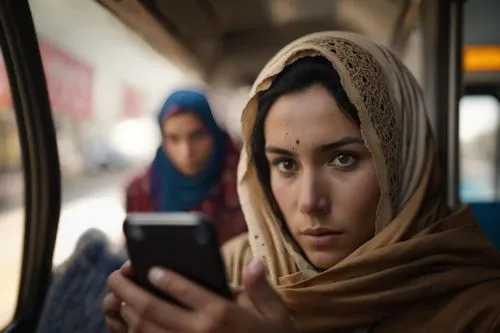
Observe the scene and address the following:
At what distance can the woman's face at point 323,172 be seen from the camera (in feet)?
2.32

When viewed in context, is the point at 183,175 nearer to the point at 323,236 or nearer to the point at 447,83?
the point at 323,236

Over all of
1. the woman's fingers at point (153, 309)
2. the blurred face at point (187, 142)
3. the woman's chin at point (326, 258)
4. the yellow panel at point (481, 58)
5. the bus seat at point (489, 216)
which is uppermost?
the yellow panel at point (481, 58)

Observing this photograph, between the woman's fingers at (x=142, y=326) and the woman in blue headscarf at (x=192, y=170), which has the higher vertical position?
the woman in blue headscarf at (x=192, y=170)

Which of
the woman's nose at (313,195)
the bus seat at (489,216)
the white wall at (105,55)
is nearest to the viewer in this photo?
the woman's nose at (313,195)

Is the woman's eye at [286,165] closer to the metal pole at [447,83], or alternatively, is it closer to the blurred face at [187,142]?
the blurred face at [187,142]

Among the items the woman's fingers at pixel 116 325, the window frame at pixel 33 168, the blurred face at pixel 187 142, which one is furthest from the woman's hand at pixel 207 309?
the window frame at pixel 33 168

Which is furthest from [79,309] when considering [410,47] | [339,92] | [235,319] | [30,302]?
[410,47]

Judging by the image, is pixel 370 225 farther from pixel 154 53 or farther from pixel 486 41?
pixel 486 41

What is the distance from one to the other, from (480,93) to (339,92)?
0.87 m

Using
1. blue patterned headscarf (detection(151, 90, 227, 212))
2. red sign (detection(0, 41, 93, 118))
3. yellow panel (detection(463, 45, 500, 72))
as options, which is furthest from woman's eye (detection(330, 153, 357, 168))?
yellow panel (detection(463, 45, 500, 72))

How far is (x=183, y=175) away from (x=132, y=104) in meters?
0.15

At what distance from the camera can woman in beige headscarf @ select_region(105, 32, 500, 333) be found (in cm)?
71

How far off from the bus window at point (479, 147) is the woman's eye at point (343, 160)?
2.67 feet

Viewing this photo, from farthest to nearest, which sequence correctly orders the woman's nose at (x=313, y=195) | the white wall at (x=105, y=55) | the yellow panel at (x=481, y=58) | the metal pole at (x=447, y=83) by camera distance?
1. the metal pole at (x=447, y=83)
2. the yellow panel at (x=481, y=58)
3. the white wall at (x=105, y=55)
4. the woman's nose at (x=313, y=195)
